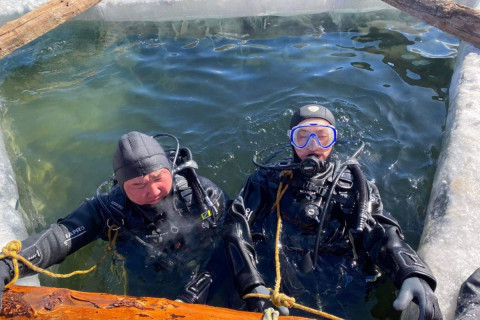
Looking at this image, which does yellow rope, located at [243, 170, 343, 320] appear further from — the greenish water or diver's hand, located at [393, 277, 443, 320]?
the greenish water

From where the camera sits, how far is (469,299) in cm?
263

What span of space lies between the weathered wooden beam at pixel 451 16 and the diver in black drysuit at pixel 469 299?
422 centimetres

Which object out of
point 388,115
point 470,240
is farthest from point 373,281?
point 388,115

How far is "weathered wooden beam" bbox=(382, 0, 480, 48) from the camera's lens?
5723 mm

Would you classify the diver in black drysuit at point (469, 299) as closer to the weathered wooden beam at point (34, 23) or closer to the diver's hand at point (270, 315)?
the diver's hand at point (270, 315)

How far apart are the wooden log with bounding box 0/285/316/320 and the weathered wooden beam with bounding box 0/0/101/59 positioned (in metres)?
5.08

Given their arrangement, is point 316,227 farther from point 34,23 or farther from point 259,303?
point 34,23

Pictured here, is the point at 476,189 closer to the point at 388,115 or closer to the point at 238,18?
the point at 388,115

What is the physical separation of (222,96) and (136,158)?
320cm

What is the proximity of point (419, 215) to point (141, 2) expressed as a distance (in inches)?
265

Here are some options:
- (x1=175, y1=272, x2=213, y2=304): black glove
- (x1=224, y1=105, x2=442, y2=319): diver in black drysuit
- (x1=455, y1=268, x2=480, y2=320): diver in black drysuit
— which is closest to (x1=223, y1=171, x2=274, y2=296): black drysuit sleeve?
(x1=224, y1=105, x2=442, y2=319): diver in black drysuit

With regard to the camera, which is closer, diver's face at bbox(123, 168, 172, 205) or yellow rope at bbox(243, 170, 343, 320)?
yellow rope at bbox(243, 170, 343, 320)

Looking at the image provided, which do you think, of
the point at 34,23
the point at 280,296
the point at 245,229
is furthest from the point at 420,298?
the point at 34,23

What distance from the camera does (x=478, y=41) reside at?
18.6ft
